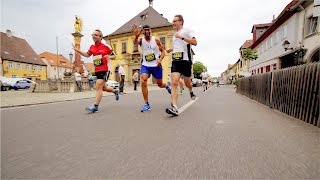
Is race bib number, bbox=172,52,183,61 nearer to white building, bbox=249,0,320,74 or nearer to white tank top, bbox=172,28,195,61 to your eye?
white tank top, bbox=172,28,195,61

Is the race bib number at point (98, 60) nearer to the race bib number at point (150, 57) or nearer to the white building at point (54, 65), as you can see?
the race bib number at point (150, 57)

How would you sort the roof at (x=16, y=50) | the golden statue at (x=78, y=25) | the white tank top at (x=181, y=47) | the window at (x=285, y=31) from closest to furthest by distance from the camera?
the white tank top at (x=181, y=47)
the window at (x=285, y=31)
the golden statue at (x=78, y=25)
the roof at (x=16, y=50)

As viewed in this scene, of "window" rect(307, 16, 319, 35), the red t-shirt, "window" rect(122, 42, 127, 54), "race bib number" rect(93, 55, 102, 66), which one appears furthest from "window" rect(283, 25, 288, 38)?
"window" rect(122, 42, 127, 54)

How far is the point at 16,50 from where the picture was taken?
56.0 metres

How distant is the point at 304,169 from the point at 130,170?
5.01ft

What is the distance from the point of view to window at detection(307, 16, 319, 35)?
56.2 feet

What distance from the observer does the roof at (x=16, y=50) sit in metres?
52.2

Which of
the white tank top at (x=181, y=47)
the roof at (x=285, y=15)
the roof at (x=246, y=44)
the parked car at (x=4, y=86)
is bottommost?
the parked car at (x=4, y=86)

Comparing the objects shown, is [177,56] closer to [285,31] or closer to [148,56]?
[148,56]

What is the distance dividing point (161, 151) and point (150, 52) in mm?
4029

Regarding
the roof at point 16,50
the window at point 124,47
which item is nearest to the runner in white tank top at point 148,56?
the window at point 124,47

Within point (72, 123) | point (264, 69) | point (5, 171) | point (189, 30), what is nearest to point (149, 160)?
point (5, 171)

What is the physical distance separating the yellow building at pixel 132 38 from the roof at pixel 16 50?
19227mm

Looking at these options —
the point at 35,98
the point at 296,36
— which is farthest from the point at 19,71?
the point at 296,36
